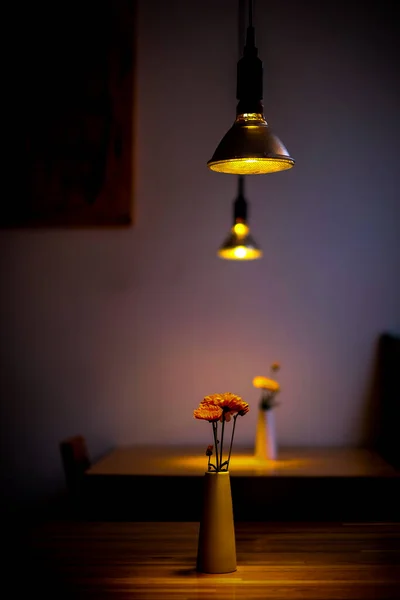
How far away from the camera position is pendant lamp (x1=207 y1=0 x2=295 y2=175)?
260cm

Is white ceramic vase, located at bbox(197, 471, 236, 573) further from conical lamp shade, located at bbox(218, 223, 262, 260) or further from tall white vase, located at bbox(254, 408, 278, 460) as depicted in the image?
conical lamp shade, located at bbox(218, 223, 262, 260)

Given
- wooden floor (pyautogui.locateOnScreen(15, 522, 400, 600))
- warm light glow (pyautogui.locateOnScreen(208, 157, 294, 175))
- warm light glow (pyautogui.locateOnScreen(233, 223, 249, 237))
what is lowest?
wooden floor (pyautogui.locateOnScreen(15, 522, 400, 600))

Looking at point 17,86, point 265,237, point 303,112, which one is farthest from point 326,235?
point 17,86

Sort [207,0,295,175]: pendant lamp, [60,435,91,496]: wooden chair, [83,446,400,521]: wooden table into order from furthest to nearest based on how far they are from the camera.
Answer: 1. [60,435,91,496]: wooden chair
2. [83,446,400,521]: wooden table
3. [207,0,295,175]: pendant lamp

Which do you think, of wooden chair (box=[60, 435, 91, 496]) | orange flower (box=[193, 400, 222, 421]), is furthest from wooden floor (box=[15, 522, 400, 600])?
wooden chair (box=[60, 435, 91, 496])

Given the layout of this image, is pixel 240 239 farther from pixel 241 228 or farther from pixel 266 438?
pixel 266 438

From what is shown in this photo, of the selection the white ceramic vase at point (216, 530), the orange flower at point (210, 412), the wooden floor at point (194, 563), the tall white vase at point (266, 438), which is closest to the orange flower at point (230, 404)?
the orange flower at point (210, 412)

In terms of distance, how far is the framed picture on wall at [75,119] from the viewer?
201 inches

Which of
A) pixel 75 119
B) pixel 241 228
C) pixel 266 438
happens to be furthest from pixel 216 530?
pixel 75 119

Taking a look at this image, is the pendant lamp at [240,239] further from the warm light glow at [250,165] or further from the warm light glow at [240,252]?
the warm light glow at [250,165]

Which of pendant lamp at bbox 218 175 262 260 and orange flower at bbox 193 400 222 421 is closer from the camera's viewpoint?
orange flower at bbox 193 400 222 421

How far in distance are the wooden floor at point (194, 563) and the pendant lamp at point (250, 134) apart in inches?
49.5

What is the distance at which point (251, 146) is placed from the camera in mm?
2607

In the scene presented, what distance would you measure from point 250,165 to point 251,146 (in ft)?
0.77
